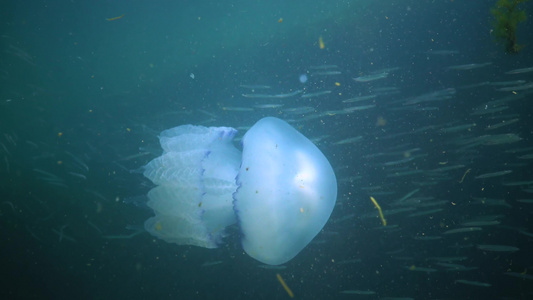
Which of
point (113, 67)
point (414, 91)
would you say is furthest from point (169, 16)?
point (414, 91)

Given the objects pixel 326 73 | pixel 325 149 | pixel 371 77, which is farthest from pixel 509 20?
pixel 325 149

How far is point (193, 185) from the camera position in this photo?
2.68 meters

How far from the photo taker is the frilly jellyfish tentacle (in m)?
2.70

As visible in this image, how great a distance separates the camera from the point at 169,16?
5.24 m

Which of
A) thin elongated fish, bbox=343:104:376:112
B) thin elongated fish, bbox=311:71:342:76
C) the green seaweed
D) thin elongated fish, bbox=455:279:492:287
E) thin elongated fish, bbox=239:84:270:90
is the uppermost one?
the green seaweed

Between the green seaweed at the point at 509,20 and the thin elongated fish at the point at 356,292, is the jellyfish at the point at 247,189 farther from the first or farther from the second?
the green seaweed at the point at 509,20

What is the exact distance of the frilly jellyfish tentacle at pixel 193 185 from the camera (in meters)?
2.70

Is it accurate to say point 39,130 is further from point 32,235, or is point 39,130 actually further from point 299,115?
point 299,115

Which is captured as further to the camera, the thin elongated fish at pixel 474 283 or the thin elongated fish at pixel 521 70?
the thin elongated fish at pixel 474 283

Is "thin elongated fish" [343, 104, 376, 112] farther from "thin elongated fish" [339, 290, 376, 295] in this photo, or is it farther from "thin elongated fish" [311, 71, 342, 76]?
"thin elongated fish" [339, 290, 376, 295]

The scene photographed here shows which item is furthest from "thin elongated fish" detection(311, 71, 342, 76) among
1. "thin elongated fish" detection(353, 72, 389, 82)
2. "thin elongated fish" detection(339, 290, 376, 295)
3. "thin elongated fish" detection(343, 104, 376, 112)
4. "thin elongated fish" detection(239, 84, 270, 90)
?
"thin elongated fish" detection(339, 290, 376, 295)

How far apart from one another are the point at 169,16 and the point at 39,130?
3198mm

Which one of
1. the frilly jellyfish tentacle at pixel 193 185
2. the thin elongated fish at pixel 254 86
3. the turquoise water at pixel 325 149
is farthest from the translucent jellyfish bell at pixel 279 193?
the thin elongated fish at pixel 254 86

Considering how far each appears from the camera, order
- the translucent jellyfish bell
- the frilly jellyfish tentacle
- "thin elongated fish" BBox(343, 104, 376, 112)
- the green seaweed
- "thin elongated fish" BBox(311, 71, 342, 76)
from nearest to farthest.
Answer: the translucent jellyfish bell → the frilly jellyfish tentacle → the green seaweed → "thin elongated fish" BBox(343, 104, 376, 112) → "thin elongated fish" BBox(311, 71, 342, 76)
